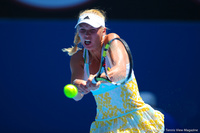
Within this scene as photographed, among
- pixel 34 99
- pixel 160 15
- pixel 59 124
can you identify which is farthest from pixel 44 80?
pixel 160 15

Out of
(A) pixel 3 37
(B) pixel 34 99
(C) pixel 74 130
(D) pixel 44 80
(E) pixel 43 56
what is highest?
(A) pixel 3 37

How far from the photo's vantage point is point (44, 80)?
16.2 ft

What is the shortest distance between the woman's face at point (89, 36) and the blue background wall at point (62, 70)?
99.0 inches

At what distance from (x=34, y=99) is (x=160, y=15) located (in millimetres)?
2464

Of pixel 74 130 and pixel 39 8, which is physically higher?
pixel 39 8

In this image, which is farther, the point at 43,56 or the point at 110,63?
the point at 43,56

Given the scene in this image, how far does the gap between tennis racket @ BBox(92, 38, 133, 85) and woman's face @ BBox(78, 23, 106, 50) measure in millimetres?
116

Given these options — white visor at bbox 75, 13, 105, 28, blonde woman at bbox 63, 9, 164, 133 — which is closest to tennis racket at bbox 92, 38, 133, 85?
blonde woman at bbox 63, 9, 164, 133

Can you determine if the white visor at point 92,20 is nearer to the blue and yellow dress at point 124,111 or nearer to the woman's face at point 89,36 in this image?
the woman's face at point 89,36

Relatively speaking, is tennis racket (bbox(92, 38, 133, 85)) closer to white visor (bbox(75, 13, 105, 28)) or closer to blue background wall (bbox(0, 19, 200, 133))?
white visor (bbox(75, 13, 105, 28))

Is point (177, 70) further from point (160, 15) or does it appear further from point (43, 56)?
point (43, 56)

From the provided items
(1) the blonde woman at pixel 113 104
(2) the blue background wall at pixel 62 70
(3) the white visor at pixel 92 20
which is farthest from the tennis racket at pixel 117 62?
(2) the blue background wall at pixel 62 70

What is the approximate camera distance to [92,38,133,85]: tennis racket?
2.19 m

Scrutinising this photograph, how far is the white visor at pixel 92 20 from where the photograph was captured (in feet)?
7.62
